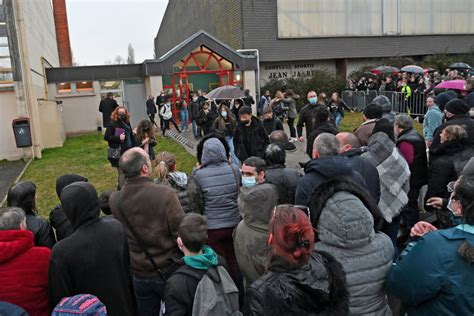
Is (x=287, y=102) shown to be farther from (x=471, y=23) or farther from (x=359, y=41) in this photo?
(x=471, y=23)

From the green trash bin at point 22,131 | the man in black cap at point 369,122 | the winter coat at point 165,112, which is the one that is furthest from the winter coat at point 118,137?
the winter coat at point 165,112

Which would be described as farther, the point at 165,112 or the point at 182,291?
the point at 165,112

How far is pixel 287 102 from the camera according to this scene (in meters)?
13.2

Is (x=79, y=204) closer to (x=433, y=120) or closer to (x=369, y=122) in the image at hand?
(x=369, y=122)

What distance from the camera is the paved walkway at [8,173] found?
11.5m

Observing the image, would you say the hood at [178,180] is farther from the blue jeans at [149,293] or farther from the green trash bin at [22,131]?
the green trash bin at [22,131]

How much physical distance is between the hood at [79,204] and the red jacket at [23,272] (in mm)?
302

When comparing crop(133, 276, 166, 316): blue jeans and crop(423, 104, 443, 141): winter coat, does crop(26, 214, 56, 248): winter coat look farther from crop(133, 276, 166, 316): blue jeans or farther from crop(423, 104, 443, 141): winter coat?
crop(423, 104, 443, 141): winter coat

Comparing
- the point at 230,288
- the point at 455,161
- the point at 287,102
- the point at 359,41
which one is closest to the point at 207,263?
the point at 230,288

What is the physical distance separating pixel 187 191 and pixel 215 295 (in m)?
1.82

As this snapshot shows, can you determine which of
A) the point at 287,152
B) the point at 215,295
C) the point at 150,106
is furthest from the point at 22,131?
the point at 215,295

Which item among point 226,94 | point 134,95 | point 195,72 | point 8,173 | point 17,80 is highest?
point 195,72

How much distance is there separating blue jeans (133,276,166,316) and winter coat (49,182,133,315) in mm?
417

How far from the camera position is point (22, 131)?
14234mm
